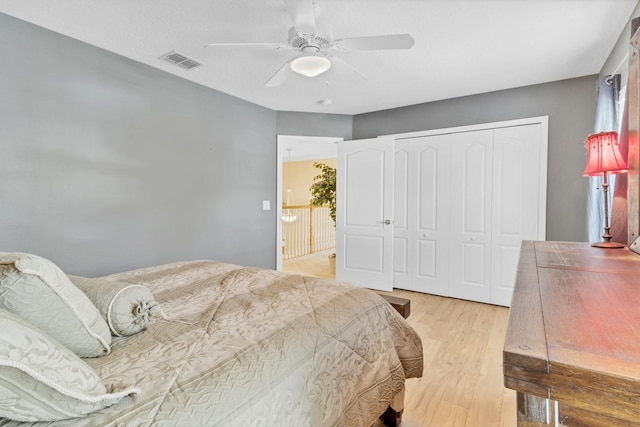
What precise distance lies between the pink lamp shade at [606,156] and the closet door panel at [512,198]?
68.8 inches

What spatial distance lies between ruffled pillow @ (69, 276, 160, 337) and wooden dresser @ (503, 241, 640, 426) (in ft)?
3.63

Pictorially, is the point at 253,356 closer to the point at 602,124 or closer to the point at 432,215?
the point at 602,124

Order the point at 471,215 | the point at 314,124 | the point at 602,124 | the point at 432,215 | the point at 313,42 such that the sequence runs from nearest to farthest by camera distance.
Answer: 1. the point at 313,42
2. the point at 602,124
3. the point at 471,215
4. the point at 432,215
5. the point at 314,124

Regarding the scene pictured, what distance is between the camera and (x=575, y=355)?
1.56ft

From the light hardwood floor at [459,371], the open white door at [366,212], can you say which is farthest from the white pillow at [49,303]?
the open white door at [366,212]

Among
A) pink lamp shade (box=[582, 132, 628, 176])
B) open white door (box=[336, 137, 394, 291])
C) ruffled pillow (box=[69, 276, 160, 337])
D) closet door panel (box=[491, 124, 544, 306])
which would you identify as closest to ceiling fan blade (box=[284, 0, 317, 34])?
ruffled pillow (box=[69, 276, 160, 337])

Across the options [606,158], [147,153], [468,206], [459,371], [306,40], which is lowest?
[459,371]

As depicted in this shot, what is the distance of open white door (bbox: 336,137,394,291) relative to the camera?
395 centimetres

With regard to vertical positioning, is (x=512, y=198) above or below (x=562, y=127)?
below

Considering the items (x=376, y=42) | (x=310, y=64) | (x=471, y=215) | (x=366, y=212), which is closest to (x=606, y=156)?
(x=376, y=42)

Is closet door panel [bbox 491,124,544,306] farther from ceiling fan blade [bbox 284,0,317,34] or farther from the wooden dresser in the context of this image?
the wooden dresser

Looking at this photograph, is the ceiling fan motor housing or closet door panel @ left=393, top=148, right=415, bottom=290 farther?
closet door panel @ left=393, top=148, right=415, bottom=290

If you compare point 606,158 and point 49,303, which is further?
point 606,158

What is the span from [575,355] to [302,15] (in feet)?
5.85
